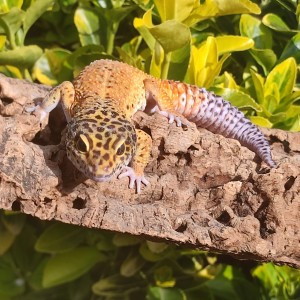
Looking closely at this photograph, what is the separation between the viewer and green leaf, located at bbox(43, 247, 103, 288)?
2709 mm

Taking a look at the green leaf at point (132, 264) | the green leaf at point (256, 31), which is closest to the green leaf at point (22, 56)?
the green leaf at point (256, 31)

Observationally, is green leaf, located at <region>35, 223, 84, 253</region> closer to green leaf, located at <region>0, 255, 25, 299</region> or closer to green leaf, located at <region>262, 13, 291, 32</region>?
green leaf, located at <region>0, 255, 25, 299</region>

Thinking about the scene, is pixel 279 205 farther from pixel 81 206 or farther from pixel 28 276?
pixel 28 276

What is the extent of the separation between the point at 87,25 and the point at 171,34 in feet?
2.12

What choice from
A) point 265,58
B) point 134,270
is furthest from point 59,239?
point 265,58

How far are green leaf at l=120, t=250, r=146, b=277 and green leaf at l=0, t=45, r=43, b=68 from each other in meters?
1.06

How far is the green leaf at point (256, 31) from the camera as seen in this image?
8.18 feet

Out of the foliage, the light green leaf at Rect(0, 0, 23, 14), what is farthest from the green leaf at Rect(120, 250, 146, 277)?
the light green leaf at Rect(0, 0, 23, 14)

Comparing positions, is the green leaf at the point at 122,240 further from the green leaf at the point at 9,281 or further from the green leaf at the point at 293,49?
the green leaf at the point at 293,49

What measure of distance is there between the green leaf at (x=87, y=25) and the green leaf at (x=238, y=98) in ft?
2.13

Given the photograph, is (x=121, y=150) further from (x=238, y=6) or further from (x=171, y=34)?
(x=238, y=6)

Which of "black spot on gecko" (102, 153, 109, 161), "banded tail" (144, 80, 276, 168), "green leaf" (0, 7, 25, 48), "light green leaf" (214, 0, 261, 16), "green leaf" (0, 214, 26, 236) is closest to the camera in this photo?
"black spot on gecko" (102, 153, 109, 161)

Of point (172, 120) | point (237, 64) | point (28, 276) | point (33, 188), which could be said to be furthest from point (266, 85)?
point (28, 276)

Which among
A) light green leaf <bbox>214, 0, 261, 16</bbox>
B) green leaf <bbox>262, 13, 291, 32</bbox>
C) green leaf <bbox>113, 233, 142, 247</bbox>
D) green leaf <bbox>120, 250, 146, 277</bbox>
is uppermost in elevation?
light green leaf <bbox>214, 0, 261, 16</bbox>
